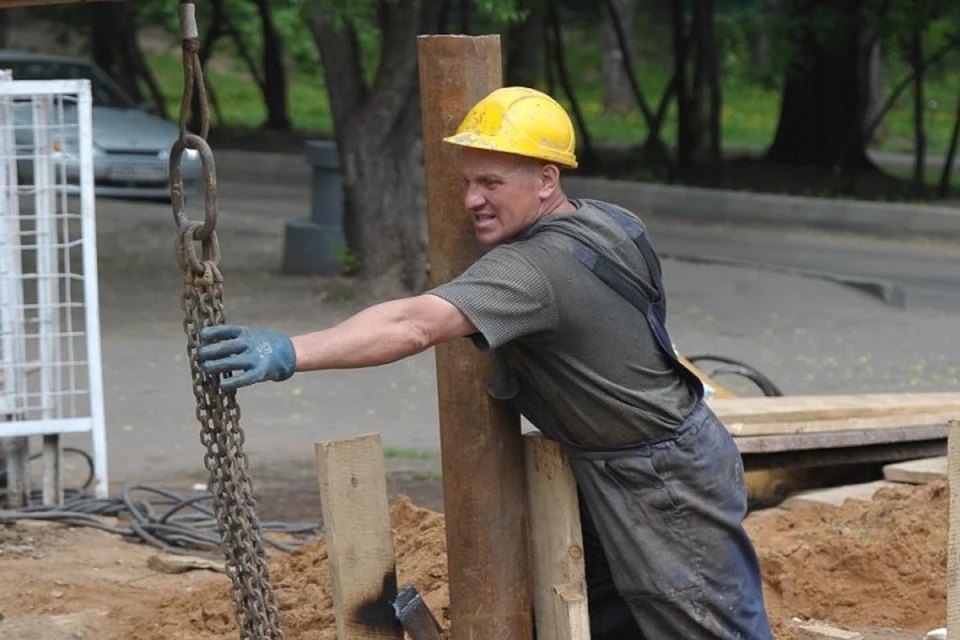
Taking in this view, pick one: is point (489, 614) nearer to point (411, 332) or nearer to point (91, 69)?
point (411, 332)

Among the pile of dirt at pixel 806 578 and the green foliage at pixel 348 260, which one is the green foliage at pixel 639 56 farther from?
the pile of dirt at pixel 806 578

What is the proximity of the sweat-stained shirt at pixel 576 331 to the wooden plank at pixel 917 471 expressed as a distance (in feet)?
9.17

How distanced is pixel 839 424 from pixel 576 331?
Answer: 10.9ft

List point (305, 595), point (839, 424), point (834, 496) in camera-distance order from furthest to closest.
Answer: point (839, 424)
point (834, 496)
point (305, 595)

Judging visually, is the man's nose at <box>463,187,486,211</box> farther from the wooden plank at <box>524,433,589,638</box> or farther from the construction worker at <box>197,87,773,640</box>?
the wooden plank at <box>524,433,589,638</box>

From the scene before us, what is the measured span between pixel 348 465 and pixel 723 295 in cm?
998

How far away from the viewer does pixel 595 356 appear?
3664 millimetres

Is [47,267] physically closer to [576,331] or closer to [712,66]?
[576,331]

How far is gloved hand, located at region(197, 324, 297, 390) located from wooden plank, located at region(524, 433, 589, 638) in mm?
806

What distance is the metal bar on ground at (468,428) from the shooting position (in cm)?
396

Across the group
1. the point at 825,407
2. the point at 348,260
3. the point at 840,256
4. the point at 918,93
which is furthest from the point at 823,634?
the point at 918,93

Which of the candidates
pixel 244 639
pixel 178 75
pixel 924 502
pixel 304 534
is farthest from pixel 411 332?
pixel 178 75

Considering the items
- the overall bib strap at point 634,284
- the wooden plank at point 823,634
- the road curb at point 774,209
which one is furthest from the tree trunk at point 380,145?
the wooden plank at point 823,634

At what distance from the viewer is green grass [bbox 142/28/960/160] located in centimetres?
2944
